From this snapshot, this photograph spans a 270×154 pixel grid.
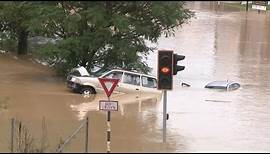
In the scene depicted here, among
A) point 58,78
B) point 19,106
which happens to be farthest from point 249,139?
point 58,78

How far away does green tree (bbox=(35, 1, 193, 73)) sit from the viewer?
35.1 metres

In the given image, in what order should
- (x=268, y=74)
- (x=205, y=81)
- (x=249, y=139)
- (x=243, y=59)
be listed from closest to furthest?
(x=249, y=139) → (x=205, y=81) → (x=268, y=74) → (x=243, y=59)

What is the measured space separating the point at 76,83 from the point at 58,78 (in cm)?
548

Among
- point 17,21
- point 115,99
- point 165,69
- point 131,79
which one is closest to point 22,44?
A: point 17,21

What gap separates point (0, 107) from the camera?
25984mm

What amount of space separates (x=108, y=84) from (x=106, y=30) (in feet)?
54.4

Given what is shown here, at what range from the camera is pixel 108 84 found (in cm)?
1964

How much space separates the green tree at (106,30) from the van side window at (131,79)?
7.08 ft

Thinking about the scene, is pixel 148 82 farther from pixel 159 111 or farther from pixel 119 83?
pixel 159 111

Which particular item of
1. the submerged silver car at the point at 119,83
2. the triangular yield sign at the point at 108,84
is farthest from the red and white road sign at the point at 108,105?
the submerged silver car at the point at 119,83

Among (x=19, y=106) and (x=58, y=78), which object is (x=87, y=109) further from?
(x=58, y=78)

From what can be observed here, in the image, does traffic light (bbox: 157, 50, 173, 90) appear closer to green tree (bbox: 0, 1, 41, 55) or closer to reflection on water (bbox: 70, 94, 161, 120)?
reflection on water (bbox: 70, 94, 161, 120)

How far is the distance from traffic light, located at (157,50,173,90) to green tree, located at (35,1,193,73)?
52.6ft

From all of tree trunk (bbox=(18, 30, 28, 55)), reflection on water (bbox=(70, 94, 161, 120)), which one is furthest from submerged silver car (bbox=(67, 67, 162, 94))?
tree trunk (bbox=(18, 30, 28, 55))
